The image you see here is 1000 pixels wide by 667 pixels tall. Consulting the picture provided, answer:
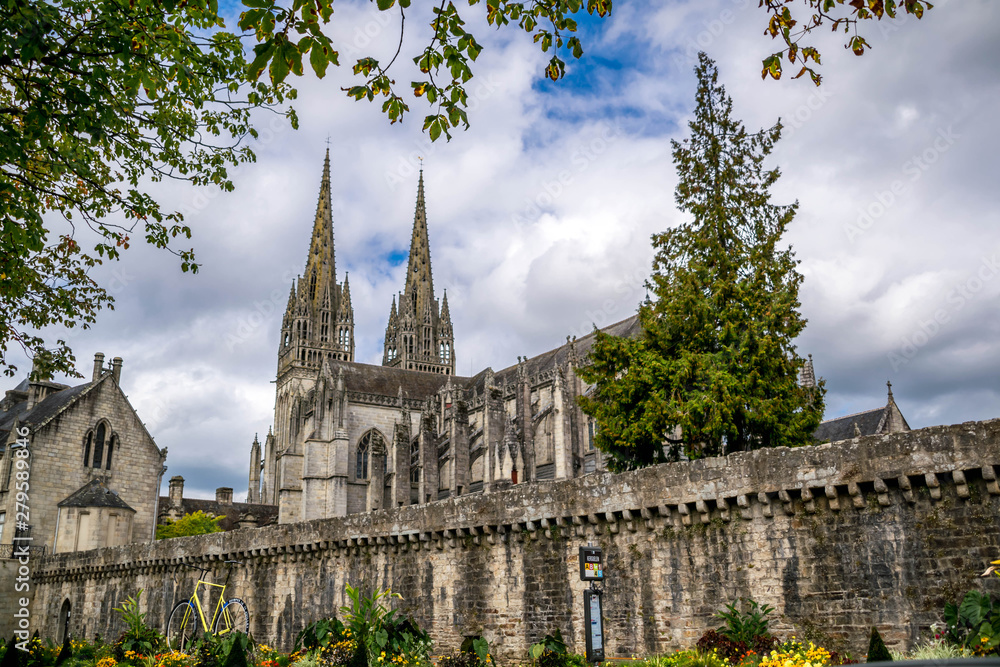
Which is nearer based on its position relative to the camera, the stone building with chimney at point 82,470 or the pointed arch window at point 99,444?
the stone building with chimney at point 82,470

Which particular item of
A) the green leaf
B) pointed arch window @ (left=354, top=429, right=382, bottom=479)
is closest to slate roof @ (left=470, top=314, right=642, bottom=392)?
pointed arch window @ (left=354, top=429, right=382, bottom=479)

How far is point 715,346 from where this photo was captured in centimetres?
2069

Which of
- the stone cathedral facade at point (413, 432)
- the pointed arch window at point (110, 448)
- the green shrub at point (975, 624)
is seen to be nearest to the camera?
the green shrub at point (975, 624)

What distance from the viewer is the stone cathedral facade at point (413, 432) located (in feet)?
132

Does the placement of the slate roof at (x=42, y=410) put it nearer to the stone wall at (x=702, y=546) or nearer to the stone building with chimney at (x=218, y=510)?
the stone building with chimney at (x=218, y=510)

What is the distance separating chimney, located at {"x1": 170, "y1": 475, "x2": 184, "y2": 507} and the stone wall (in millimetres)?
43688

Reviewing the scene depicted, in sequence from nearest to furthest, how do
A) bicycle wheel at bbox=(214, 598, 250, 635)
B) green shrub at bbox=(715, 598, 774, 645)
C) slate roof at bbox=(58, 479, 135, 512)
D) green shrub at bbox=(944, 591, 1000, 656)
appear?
green shrub at bbox=(944, 591, 1000, 656), green shrub at bbox=(715, 598, 774, 645), bicycle wheel at bbox=(214, 598, 250, 635), slate roof at bbox=(58, 479, 135, 512)

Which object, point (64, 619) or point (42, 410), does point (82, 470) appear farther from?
point (64, 619)

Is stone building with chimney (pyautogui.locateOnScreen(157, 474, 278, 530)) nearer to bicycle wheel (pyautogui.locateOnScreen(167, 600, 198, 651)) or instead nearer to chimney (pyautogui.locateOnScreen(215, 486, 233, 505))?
chimney (pyautogui.locateOnScreen(215, 486, 233, 505))

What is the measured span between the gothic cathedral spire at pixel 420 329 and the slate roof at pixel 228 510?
84.1ft

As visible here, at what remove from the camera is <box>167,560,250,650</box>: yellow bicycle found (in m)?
20.9

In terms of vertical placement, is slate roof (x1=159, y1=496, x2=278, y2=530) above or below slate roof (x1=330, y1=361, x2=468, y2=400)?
below

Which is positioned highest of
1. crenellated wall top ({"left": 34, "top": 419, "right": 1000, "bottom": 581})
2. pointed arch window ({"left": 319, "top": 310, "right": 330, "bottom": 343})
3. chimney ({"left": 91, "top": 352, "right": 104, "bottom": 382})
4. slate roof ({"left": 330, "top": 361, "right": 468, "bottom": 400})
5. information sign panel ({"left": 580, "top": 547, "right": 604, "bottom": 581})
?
pointed arch window ({"left": 319, "top": 310, "right": 330, "bottom": 343})

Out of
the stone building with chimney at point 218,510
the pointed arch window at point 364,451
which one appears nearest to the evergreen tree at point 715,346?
the pointed arch window at point 364,451
